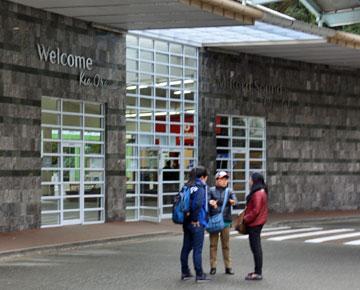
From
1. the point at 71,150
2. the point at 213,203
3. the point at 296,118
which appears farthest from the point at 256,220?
the point at 296,118

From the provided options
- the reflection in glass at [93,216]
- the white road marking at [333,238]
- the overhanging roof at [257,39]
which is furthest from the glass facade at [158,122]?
the white road marking at [333,238]

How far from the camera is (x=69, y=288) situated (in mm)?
9938

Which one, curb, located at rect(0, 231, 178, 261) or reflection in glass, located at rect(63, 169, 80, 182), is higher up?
reflection in glass, located at rect(63, 169, 80, 182)

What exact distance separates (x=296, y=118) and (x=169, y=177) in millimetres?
6980

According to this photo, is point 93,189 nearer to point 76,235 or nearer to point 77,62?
point 76,235

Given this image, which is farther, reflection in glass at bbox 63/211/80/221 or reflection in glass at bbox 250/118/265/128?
reflection in glass at bbox 250/118/265/128

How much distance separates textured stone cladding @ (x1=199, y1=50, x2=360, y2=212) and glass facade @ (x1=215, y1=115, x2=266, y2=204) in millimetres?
309

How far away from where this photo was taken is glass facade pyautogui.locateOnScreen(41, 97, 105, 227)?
61.7 feet

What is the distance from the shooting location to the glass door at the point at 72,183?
63.9ft

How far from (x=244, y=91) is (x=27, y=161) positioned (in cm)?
1044

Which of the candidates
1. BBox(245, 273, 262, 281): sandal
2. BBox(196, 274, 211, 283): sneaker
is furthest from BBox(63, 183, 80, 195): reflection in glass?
BBox(245, 273, 262, 281): sandal

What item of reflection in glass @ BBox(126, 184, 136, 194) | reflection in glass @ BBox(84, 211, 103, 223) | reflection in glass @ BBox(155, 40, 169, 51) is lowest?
reflection in glass @ BBox(84, 211, 103, 223)

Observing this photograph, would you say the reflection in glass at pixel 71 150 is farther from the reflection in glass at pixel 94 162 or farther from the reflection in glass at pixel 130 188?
the reflection in glass at pixel 130 188

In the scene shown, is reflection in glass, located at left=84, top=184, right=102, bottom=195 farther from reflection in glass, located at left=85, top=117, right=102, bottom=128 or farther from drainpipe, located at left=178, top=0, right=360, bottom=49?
drainpipe, located at left=178, top=0, right=360, bottom=49
